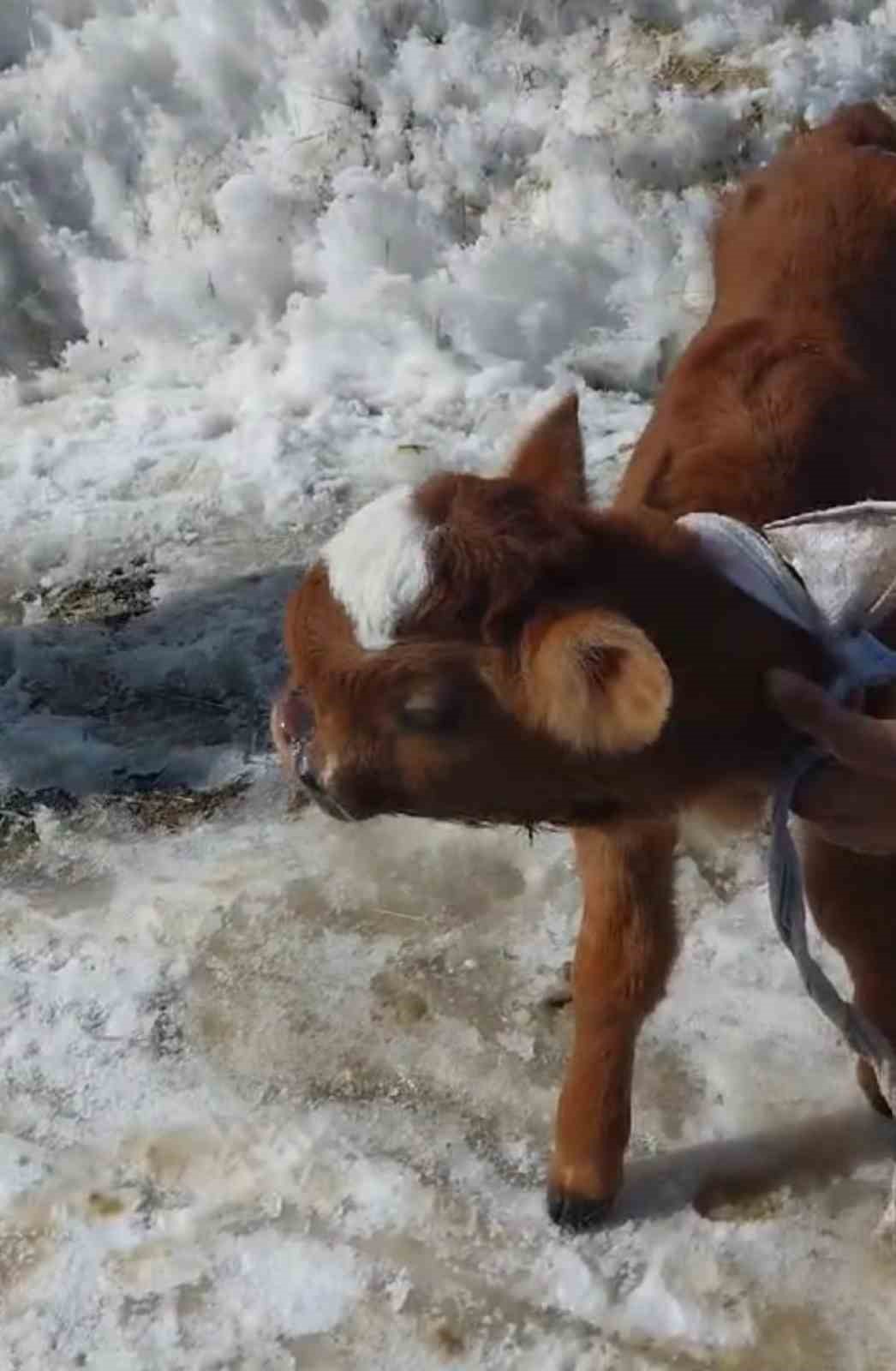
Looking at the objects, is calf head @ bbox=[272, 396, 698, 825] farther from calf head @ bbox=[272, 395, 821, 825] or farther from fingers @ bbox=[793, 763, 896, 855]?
fingers @ bbox=[793, 763, 896, 855]

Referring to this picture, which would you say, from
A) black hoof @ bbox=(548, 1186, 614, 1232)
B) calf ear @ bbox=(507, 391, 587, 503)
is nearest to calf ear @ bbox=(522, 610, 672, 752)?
calf ear @ bbox=(507, 391, 587, 503)

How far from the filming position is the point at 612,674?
2.14 m

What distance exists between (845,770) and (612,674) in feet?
→ 1.60

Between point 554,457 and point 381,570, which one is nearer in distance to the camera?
point 381,570

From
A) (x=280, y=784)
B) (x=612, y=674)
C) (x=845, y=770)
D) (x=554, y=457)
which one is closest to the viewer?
(x=612, y=674)

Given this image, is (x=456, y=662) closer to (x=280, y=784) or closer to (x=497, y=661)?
(x=497, y=661)

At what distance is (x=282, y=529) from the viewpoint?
517cm

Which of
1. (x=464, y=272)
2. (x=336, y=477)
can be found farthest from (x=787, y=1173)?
(x=464, y=272)

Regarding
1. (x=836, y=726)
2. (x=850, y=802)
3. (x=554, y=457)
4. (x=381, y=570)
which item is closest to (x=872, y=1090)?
(x=850, y=802)

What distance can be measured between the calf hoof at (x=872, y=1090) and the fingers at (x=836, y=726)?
1.16 meters

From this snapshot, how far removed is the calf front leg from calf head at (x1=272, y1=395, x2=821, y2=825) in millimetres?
607

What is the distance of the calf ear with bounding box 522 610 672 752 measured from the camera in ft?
6.91

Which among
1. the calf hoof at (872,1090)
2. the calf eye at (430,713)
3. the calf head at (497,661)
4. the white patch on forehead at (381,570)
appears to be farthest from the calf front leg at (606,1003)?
the white patch on forehead at (381,570)

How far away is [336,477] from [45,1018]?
230 cm
